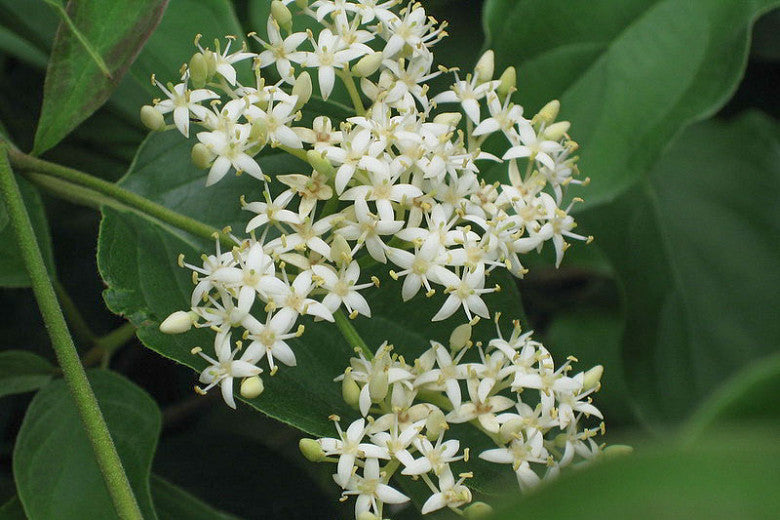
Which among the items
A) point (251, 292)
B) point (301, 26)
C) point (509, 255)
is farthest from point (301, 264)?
point (301, 26)

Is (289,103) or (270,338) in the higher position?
(289,103)

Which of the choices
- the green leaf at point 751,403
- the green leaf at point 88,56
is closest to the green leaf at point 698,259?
the green leaf at point 88,56

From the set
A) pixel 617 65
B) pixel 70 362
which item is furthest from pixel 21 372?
pixel 617 65

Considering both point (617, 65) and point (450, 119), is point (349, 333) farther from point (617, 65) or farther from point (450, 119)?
point (617, 65)

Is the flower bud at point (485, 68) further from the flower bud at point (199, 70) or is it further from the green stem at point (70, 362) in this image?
the green stem at point (70, 362)

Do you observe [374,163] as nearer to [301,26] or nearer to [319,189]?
[319,189]

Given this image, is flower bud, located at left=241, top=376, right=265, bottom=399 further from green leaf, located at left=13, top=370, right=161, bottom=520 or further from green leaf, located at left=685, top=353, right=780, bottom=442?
green leaf, located at left=685, top=353, right=780, bottom=442

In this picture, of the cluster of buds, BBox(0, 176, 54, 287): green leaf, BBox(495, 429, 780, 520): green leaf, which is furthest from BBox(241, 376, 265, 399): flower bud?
BBox(495, 429, 780, 520): green leaf
